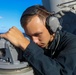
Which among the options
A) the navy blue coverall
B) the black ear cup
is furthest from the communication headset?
the navy blue coverall

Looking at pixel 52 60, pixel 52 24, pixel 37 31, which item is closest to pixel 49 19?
pixel 52 24

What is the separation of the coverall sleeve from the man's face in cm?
14

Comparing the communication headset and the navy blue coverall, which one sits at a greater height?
the communication headset

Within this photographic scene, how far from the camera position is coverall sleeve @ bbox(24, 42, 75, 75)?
1.18m

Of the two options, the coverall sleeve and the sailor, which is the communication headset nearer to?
the sailor

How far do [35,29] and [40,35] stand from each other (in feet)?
0.20

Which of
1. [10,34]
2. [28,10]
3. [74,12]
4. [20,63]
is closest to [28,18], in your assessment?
[28,10]

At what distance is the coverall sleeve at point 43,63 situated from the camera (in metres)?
1.18

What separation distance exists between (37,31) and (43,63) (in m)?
0.24

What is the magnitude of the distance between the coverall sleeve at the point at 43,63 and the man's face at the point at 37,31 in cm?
14

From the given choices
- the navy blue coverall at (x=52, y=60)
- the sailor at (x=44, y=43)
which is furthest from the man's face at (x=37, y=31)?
the navy blue coverall at (x=52, y=60)

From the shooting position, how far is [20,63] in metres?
1.23

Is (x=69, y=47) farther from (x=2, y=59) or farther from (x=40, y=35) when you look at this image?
(x=2, y=59)

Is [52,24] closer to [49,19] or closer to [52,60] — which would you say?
[49,19]
